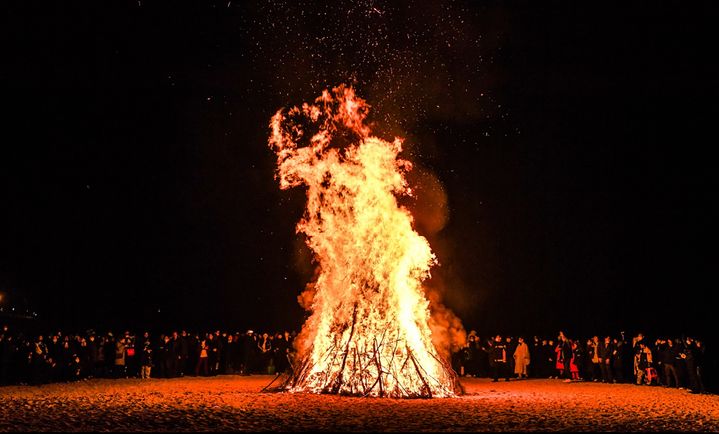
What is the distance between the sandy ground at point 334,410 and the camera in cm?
1127

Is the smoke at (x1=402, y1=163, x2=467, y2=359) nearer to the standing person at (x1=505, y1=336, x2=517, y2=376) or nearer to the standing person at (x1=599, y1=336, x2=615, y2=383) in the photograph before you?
the standing person at (x1=505, y1=336, x2=517, y2=376)

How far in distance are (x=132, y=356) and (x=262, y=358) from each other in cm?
472

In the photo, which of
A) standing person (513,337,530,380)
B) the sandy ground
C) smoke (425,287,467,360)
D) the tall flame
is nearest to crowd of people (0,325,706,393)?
standing person (513,337,530,380)

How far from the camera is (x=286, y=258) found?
3644cm

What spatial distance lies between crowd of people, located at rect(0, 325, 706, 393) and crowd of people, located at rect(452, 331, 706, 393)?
3 cm

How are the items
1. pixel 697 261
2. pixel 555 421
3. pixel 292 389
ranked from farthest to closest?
1. pixel 697 261
2. pixel 292 389
3. pixel 555 421

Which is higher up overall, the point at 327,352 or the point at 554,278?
the point at 554,278

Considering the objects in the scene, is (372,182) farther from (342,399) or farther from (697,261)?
(697,261)

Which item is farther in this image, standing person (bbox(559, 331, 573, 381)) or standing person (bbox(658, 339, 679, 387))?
standing person (bbox(559, 331, 573, 381))

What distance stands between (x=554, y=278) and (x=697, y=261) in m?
5.95

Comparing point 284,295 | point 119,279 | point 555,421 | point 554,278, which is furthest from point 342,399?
point 119,279

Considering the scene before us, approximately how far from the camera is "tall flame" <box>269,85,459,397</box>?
54.4ft

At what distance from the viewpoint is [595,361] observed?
2239cm

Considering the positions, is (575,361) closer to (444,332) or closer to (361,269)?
(444,332)
